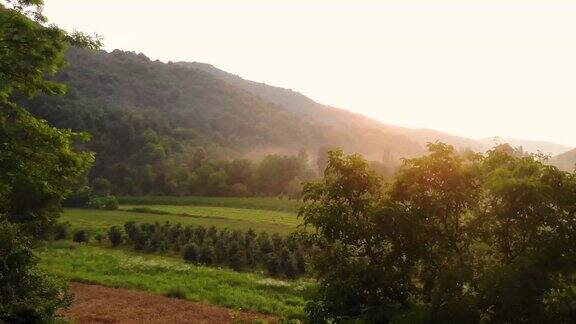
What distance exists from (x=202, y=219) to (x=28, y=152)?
55.1 meters

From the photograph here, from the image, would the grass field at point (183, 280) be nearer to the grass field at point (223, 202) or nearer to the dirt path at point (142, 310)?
the dirt path at point (142, 310)

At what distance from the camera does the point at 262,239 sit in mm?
47094

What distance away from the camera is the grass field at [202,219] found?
2438 inches

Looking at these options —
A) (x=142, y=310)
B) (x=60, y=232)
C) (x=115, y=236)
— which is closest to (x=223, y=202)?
(x=60, y=232)

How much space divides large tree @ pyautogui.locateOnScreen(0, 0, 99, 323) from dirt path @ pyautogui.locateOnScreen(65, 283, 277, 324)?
25.1ft

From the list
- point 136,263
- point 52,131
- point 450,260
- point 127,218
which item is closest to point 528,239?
point 450,260

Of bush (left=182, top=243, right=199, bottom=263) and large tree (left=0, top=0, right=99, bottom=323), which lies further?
bush (left=182, top=243, right=199, bottom=263)

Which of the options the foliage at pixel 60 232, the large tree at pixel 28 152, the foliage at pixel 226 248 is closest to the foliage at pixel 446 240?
the large tree at pixel 28 152

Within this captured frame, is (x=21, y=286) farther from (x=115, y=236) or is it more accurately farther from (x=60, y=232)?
(x=60, y=232)

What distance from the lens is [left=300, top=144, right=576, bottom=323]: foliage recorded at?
1044 cm

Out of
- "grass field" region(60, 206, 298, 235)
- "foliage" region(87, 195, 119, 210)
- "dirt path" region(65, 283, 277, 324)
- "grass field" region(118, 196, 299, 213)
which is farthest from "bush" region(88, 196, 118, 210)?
"dirt path" region(65, 283, 277, 324)

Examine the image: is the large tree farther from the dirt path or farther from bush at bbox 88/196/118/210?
bush at bbox 88/196/118/210

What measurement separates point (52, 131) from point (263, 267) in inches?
1176

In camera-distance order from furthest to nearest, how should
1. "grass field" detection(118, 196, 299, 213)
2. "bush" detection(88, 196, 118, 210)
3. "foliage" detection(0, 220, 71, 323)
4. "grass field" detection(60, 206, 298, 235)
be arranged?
"grass field" detection(118, 196, 299, 213), "bush" detection(88, 196, 118, 210), "grass field" detection(60, 206, 298, 235), "foliage" detection(0, 220, 71, 323)
